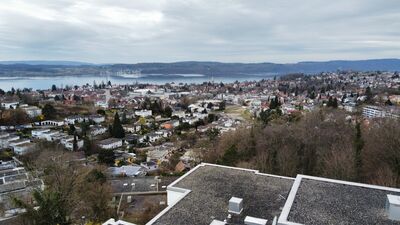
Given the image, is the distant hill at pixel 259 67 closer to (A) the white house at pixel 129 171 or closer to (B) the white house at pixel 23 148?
(B) the white house at pixel 23 148

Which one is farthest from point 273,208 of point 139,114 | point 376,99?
point 376,99

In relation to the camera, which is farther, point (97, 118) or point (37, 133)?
point (97, 118)

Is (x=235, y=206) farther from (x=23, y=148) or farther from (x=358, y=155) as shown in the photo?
(x=23, y=148)

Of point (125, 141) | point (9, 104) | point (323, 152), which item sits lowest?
point (125, 141)

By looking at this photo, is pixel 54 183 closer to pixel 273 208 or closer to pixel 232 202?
pixel 232 202

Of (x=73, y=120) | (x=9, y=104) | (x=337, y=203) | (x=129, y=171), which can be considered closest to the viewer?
(x=337, y=203)

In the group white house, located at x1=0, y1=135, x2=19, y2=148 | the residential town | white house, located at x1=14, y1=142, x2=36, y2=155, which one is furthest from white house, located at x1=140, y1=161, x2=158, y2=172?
white house, located at x1=0, y1=135, x2=19, y2=148

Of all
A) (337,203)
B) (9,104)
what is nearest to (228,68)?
(9,104)
